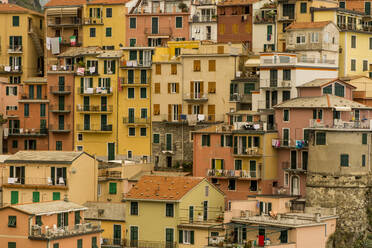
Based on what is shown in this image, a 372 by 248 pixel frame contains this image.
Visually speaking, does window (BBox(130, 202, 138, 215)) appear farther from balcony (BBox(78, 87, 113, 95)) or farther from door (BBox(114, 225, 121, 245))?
balcony (BBox(78, 87, 113, 95))

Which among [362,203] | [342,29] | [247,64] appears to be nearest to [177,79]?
[247,64]

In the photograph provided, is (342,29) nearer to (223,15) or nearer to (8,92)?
(223,15)

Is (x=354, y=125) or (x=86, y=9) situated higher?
(x=86, y=9)

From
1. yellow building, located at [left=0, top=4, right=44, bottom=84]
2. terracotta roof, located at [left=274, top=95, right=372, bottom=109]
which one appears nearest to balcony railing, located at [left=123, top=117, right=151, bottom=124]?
yellow building, located at [left=0, top=4, right=44, bottom=84]

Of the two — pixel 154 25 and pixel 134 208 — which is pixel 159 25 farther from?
pixel 134 208

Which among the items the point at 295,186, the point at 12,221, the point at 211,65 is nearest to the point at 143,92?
the point at 211,65

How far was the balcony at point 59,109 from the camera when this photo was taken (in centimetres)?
12112

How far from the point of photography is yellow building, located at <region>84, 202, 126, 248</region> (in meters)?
100

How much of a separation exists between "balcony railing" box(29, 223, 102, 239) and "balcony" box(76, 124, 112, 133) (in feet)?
90.1

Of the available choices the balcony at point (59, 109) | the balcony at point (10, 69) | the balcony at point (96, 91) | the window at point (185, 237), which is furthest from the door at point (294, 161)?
the balcony at point (10, 69)

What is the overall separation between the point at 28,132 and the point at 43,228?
111ft

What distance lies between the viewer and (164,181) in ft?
333

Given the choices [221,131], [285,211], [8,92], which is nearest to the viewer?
[285,211]

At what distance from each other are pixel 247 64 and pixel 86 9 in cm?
2105
